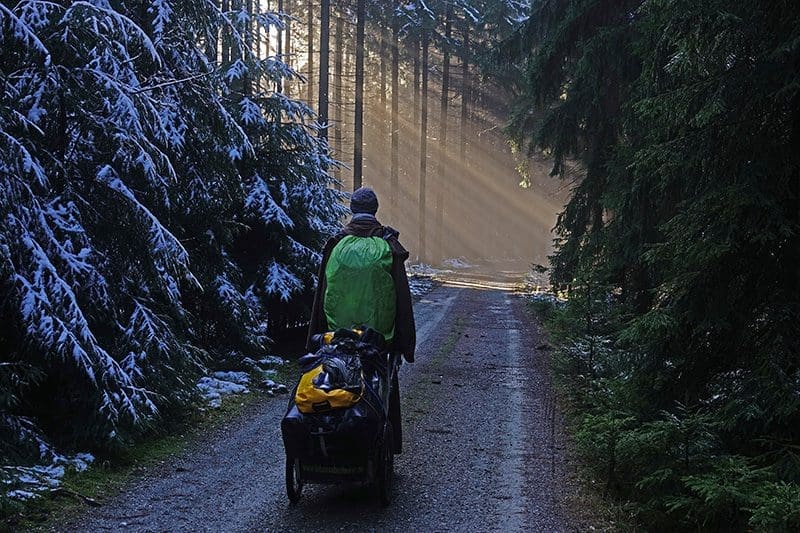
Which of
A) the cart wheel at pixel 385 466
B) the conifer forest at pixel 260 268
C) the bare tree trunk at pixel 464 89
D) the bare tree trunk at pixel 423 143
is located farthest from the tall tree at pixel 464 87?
the cart wheel at pixel 385 466

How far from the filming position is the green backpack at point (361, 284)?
16.3ft

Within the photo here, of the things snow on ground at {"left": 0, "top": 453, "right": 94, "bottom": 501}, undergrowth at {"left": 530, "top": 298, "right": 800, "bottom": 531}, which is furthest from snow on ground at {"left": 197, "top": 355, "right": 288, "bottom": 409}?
undergrowth at {"left": 530, "top": 298, "right": 800, "bottom": 531}

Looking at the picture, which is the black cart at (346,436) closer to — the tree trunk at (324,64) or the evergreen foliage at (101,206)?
the evergreen foliage at (101,206)

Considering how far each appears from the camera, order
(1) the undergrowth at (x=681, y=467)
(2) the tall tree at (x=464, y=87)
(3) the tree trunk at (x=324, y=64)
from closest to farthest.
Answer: (1) the undergrowth at (x=681, y=467) < (3) the tree trunk at (x=324, y=64) < (2) the tall tree at (x=464, y=87)

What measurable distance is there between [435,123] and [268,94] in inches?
1696

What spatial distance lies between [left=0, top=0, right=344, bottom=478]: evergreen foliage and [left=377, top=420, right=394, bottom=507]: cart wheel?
7.84 ft

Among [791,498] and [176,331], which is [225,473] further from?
[791,498]

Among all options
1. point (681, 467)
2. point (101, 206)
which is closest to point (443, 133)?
point (101, 206)

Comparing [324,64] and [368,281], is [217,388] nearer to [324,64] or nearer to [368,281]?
[368,281]

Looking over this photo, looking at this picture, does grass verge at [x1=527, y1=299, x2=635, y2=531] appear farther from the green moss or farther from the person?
the green moss

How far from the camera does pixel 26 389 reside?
6.05 m

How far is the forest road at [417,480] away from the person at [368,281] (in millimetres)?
1207

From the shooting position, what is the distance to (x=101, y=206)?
6586 millimetres

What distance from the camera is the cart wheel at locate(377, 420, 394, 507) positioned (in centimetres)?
479
